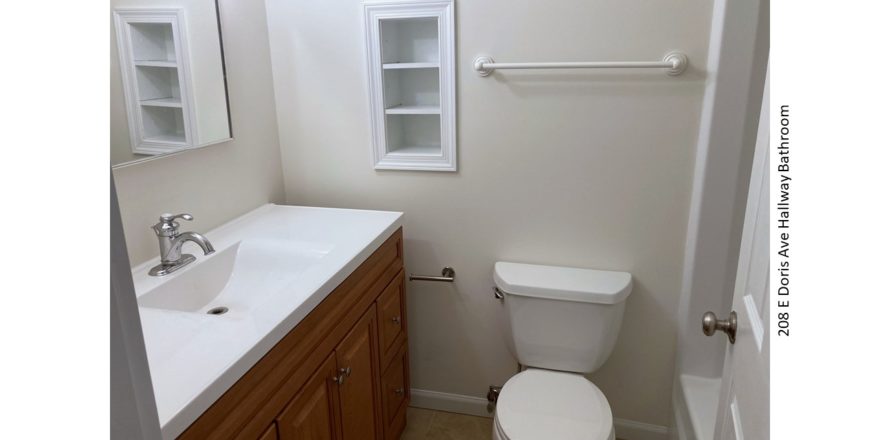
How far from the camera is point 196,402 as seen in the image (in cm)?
90

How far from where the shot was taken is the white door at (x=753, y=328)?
85cm

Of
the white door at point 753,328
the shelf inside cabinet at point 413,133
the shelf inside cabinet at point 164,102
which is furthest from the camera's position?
the shelf inside cabinet at point 413,133

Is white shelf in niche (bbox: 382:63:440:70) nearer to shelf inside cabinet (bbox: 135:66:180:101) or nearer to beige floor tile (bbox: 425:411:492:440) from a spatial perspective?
shelf inside cabinet (bbox: 135:66:180:101)

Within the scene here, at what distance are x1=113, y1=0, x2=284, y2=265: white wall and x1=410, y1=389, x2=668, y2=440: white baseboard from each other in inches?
40.5

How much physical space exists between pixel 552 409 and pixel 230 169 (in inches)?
51.6

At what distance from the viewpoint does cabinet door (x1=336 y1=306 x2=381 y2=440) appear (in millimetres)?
1520

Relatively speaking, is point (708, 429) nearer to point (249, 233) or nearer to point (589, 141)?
point (589, 141)

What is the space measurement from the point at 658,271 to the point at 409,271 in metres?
0.93

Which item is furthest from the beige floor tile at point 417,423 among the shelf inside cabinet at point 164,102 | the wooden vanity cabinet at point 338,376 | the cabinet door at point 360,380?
the shelf inside cabinet at point 164,102

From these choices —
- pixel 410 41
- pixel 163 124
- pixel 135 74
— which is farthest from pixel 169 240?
pixel 410 41

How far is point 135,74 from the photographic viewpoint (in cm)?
143

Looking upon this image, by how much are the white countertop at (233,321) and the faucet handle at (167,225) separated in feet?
0.35

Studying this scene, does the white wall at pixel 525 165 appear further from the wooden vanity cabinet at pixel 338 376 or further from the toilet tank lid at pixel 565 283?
the wooden vanity cabinet at pixel 338 376

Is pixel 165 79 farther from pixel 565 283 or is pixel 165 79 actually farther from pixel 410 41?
pixel 565 283
